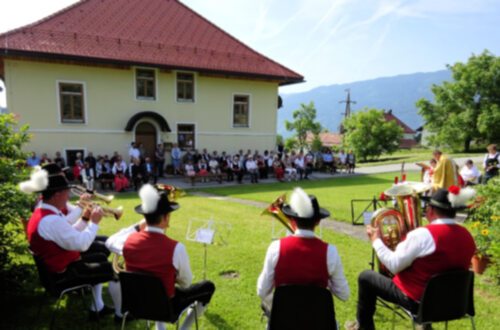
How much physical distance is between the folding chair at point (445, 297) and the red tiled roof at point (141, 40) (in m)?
17.1

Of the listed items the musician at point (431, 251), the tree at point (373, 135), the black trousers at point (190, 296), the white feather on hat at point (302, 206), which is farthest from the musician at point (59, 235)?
the tree at point (373, 135)

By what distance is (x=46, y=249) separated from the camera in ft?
11.3

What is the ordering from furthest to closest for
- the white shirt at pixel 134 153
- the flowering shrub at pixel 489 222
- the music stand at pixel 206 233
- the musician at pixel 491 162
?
the white shirt at pixel 134 153, the musician at pixel 491 162, the flowering shrub at pixel 489 222, the music stand at pixel 206 233

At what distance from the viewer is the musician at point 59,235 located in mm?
3359

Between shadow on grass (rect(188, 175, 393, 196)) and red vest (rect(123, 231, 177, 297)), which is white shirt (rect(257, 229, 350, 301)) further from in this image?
shadow on grass (rect(188, 175, 393, 196))

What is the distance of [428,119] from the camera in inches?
1697

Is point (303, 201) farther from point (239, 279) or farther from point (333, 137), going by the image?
point (333, 137)

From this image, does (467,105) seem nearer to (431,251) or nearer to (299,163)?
(299,163)

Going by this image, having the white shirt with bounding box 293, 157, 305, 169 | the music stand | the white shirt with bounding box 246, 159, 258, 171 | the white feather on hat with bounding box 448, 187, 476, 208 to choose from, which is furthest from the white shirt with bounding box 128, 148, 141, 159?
the white feather on hat with bounding box 448, 187, 476, 208

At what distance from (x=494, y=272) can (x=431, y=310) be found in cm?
277

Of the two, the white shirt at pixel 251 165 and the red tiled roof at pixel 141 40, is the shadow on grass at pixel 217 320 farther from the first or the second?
the red tiled roof at pixel 141 40

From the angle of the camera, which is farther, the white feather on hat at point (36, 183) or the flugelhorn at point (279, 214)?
the flugelhorn at point (279, 214)

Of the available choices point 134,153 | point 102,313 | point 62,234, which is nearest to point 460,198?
point 62,234

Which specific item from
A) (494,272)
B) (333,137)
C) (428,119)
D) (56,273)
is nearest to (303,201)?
(56,273)
